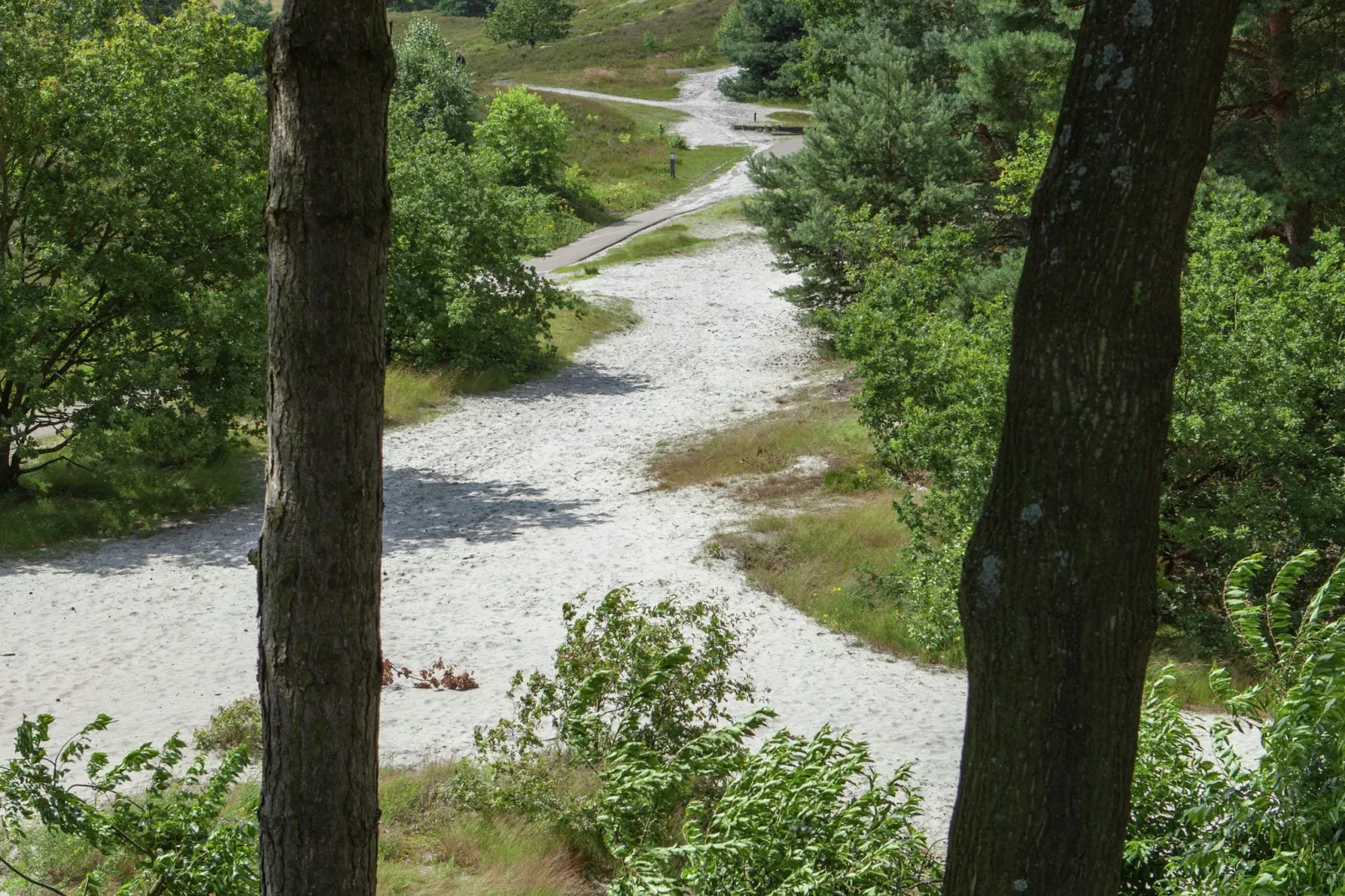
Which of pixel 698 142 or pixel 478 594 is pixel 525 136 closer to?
pixel 698 142

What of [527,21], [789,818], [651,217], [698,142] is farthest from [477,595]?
[527,21]

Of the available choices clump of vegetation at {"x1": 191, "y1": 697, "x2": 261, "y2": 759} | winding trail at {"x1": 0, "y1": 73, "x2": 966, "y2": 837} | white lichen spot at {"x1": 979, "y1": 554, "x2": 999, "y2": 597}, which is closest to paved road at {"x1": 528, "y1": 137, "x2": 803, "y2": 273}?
winding trail at {"x1": 0, "y1": 73, "x2": 966, "y2": 837}

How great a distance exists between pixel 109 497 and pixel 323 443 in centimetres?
1373

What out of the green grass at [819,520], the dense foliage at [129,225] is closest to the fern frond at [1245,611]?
the green grass at [819,520]

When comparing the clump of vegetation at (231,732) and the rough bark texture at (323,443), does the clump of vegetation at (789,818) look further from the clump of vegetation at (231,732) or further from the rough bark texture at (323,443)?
the clump of vegetation at (231,732)

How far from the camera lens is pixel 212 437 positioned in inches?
573

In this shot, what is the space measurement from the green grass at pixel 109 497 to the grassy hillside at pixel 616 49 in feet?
205

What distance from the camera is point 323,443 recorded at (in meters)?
3.61

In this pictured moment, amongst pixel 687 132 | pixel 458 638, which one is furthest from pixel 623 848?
pixel 687 132

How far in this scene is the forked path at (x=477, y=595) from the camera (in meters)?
9.67

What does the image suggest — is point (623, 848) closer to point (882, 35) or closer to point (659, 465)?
point (659, 465)

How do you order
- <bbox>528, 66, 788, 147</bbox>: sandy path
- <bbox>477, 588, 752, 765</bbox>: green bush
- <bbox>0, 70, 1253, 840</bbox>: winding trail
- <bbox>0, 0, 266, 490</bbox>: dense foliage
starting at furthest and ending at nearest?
<bbox>528, 66, 788, 147</bbox>: sandy path, <bbox>0, 0, 266, 490</bbox>: dense foliage, <bbox>0, 70, 1253, 840</bbox>: winding trail, <bbox>477, 588, 752, 765</bbox>: green bush

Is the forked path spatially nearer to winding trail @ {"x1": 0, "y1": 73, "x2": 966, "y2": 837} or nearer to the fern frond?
winding trail @ {"x1": 0, "y1": 73, "x2": 966, "y2": 837}

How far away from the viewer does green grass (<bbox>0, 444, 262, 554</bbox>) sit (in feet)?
47.6
